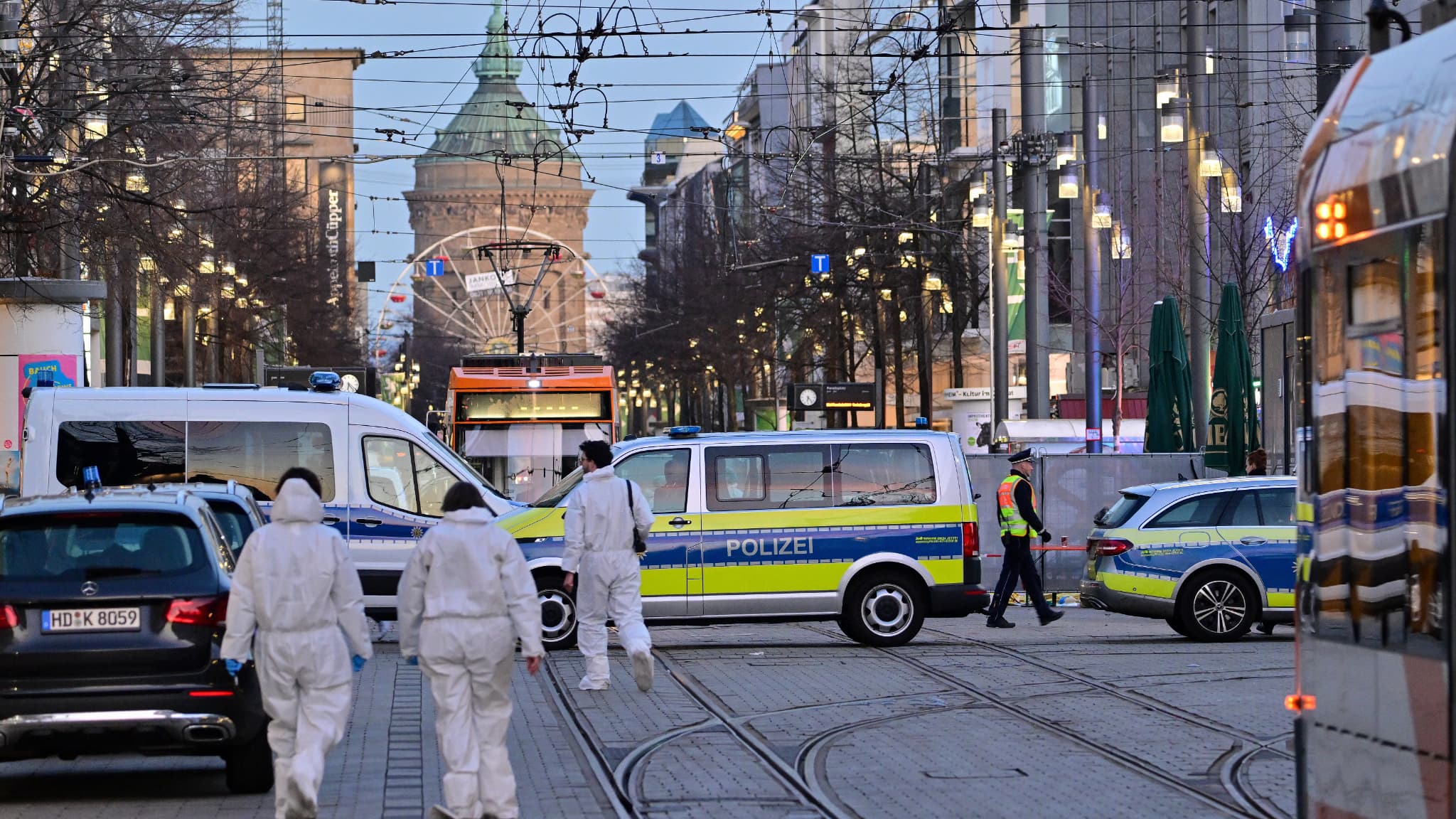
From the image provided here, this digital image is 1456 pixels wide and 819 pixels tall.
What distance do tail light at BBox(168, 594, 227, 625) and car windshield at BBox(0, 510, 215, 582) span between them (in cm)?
16

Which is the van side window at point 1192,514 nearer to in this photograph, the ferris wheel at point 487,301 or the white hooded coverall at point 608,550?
the white hooded coverall at point 608,550

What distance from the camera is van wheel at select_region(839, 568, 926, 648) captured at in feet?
60.8

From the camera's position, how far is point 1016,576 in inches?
836

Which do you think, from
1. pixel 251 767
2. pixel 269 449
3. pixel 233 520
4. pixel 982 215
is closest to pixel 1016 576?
pixel 269 449

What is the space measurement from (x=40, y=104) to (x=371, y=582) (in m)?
11.3

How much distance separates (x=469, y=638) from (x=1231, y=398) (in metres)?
19.2

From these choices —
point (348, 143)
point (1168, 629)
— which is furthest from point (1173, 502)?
point (348, 143)

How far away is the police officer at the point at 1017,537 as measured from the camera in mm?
20906

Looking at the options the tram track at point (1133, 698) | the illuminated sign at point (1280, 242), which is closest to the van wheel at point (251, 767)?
the tram track at point (1133, 698)

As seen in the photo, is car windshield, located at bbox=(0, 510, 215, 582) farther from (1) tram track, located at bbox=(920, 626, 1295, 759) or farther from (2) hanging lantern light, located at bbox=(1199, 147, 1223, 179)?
(2) hanging lantern light, located at bbox=(1199, 147, 1223, 179)

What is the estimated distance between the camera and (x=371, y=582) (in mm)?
19453

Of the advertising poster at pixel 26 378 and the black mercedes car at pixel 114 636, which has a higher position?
the advertising poster at pixel 26 378

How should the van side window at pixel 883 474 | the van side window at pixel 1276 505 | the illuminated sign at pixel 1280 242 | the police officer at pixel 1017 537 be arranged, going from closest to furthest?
the van side window at pixel 883 474 → the van side window at pixel 1276 505 → the police officer at pixel 1017 537 → the illuminated sign at pixel 1280 242

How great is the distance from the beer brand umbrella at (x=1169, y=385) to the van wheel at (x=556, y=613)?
521 inches
